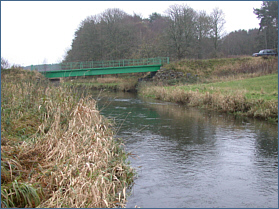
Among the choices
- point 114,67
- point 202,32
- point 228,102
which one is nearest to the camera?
point 228,102

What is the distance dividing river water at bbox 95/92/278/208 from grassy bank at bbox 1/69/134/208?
2.68 feet

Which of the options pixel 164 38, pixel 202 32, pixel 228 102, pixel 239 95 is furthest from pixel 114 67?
pixel 239 95

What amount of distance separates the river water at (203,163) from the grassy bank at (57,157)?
0.82m

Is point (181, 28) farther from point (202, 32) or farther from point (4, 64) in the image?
point (4, 64)

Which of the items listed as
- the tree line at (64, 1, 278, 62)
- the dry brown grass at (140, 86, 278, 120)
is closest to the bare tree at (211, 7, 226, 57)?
the tree line at (64, 1, 278, 62)

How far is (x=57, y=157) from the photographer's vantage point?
610 cm

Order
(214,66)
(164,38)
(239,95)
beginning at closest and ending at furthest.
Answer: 1. (239,95)
2. (214,66)
3. (164,38)

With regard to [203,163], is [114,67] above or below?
above

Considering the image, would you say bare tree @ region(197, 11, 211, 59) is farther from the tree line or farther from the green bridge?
the green bridge

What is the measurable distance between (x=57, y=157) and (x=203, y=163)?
414 cm

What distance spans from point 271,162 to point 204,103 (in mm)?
11646

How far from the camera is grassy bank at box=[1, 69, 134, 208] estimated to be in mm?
4848

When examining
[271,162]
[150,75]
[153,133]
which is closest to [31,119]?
[153,133]

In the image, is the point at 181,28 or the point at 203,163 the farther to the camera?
the point at 181,28
